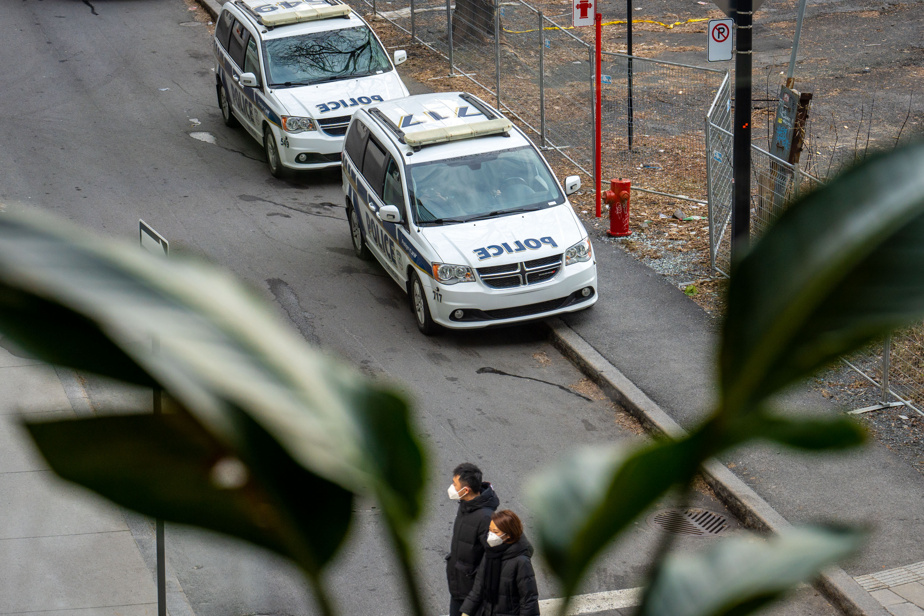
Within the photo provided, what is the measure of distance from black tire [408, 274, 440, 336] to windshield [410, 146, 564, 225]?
2.14 feet

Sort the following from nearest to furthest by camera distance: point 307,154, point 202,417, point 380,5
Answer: point 202,417
point 307,154
point 380,5

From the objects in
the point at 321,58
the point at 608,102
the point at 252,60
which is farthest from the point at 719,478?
the point at 252,60

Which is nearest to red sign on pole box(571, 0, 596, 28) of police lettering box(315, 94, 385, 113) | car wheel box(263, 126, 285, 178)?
police lettering box(315, 94, 385, 113)

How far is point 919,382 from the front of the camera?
→ 27.1ft

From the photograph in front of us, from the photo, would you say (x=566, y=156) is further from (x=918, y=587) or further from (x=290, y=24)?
(x=918, y=587)

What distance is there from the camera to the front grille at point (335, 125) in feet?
45.0

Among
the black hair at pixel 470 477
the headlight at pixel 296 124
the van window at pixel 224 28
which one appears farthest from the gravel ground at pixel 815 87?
the van window at pixel 224 28

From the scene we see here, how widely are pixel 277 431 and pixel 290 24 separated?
14.7 metres

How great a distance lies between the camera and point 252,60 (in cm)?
1445

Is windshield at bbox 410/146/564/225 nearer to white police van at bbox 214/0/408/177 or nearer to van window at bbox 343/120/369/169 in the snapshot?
van window at bbox 343/120/369/169

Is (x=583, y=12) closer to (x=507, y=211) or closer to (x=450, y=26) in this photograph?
(x=507, y=211)

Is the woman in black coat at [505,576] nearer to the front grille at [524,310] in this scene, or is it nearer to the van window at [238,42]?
the front grille at [524,310]

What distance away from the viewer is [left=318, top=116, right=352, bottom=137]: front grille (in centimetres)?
1372

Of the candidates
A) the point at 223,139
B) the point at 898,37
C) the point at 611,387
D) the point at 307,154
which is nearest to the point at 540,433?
the point at 611,387
